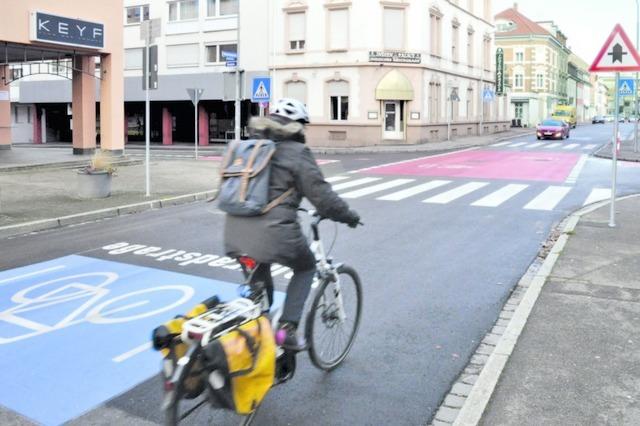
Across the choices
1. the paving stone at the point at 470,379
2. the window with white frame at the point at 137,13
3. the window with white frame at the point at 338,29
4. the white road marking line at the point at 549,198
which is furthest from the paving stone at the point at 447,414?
the window with white frame at the point at 137,13

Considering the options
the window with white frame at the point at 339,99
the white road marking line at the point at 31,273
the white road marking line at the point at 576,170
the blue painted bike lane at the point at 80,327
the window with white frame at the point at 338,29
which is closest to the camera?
the blue painted bike lane at the point at 80,327

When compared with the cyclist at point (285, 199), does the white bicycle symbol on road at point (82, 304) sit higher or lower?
lower

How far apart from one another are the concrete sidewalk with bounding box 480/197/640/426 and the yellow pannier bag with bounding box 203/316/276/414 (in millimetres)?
1377

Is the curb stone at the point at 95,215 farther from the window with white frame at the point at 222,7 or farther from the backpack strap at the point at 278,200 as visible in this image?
the window with white frame at the point at 222,7

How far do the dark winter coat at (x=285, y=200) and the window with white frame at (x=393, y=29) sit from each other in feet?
113

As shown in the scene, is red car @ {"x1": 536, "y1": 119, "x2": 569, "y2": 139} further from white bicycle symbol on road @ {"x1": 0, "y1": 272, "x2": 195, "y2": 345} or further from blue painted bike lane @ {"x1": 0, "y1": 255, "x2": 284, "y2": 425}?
white bicycle symbol on road @ {"x1": 0, "y1": 272, "x2": 195, "y2": 345}

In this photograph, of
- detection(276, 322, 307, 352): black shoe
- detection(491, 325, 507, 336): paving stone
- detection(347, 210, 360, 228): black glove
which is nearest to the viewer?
detection(276, 322, 307, 352): black shoe

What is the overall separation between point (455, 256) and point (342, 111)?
97.4 feet

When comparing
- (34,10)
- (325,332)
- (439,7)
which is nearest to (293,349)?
(325,332)

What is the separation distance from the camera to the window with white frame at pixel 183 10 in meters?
41.0

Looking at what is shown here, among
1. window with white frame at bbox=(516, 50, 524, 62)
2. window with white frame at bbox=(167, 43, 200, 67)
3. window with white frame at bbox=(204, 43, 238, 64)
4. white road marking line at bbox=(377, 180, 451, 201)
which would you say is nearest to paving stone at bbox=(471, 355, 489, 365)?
white road marking line at bbox=(377, 180, 451, 201)

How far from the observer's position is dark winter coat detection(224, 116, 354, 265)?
3.72m

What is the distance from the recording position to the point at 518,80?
267 feet

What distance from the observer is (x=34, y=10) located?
66.4ft
